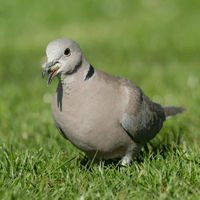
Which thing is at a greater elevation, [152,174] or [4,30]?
[4,30]

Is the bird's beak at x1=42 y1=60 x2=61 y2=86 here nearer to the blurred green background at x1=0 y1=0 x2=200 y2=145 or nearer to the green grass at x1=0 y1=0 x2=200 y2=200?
the green grass at x1=0 y1=0 x2=200 y2=200

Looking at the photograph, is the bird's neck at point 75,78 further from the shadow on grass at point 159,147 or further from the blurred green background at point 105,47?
the blurred green background at point 105,47

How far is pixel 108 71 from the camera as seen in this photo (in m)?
7.98

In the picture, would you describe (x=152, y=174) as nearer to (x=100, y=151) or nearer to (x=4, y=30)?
(x=100, y=151)

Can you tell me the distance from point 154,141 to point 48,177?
1.81 m

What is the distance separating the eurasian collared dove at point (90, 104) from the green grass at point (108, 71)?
1.01 feet

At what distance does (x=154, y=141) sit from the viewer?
487 cm

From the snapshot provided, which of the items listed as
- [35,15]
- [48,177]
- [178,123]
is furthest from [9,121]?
[35,15]

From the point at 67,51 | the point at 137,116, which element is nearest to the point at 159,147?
the point at 137,116

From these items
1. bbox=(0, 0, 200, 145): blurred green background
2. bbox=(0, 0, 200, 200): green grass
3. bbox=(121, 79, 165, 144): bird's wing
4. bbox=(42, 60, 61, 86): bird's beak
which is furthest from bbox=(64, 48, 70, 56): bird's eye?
bbox=(0, 0, 200, 145): blurred green background

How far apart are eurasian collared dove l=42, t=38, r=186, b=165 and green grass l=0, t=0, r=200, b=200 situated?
306mm

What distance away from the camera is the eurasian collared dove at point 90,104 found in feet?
11.2

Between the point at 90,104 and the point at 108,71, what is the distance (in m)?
4.53

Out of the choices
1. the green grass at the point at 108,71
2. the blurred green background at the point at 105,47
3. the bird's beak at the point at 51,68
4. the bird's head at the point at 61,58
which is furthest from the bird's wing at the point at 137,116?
the blurred green background at the point at 105,47
